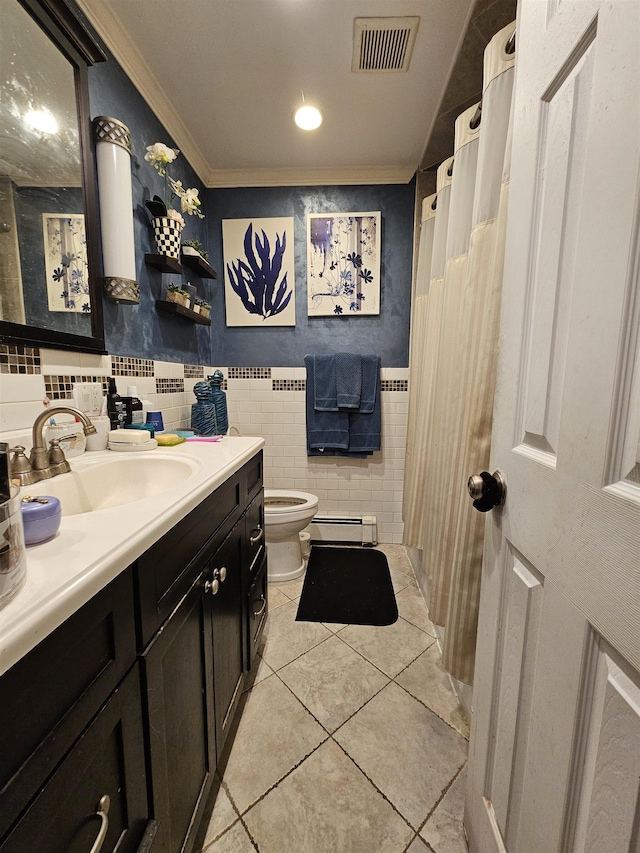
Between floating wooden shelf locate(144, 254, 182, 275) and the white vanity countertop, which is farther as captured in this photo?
floating wooden shelf locate(144, 254, 182, 275)

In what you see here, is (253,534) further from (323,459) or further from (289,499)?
(323,459)

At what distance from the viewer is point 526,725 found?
1.91 ft

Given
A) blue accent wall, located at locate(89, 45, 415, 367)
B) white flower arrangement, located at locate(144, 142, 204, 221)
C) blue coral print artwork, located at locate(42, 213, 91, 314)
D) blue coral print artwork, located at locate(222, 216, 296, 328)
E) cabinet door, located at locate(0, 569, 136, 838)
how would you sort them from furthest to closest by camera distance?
1. blue coral print artwork, located at locate(222, 216, 296, 328)
2. blue accent wall, located at locate(89, 45, 415, 367)
3. white flower arrangement, located at locate(144, 142, 204, 221)
4. blue coral print artwork, located at locate(42, 213, 91, 314)
5. cabinet door, located at locate(0, 569, 136, 838)

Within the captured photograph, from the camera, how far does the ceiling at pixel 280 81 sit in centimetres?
120

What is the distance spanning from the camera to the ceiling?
47.3 inches

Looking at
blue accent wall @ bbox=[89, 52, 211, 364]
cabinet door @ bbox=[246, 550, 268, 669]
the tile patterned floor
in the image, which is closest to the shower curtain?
the tile patterned floor

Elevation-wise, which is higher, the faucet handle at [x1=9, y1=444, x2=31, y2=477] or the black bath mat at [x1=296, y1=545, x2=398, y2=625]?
the faucet handle at [x1=9, y1=444, x2=31, y2=477]

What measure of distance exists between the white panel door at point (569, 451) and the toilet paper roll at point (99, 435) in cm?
117

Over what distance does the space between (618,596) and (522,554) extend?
22 cm

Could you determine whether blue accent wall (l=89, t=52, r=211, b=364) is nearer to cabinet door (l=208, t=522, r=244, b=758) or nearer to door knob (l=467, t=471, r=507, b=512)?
cabinet door (l=208, t=522, r=244, b=758)

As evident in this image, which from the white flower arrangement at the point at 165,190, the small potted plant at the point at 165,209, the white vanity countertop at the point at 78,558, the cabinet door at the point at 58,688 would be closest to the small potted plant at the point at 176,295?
the small potted plant at the point at 165,209

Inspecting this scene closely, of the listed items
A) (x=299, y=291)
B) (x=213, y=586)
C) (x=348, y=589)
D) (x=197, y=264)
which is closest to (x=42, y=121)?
(x=197, y=264)

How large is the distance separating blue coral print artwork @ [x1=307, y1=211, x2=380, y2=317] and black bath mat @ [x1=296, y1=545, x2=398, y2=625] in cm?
160

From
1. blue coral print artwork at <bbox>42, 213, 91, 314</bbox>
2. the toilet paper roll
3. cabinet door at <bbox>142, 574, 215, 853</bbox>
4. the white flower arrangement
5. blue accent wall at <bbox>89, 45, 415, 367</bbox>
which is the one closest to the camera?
cabinet door at <bbox>142, 574, 215, 853</bbox>
